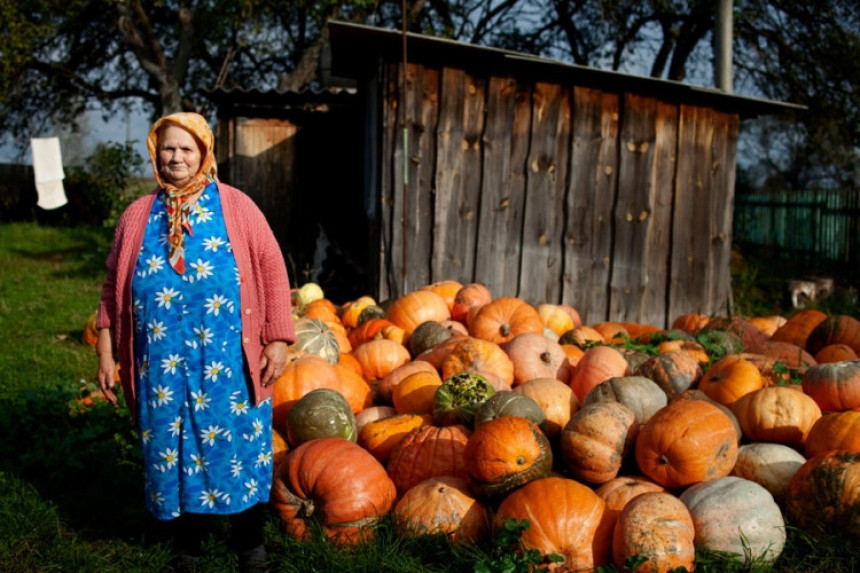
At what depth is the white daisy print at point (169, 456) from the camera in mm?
2861

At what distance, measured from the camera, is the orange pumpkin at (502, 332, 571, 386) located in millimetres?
4891

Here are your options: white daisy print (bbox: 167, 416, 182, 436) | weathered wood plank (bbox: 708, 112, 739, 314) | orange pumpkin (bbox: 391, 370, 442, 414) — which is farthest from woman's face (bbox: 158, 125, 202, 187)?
weathered wood plank (bbox: 708, 112, 739, 314)

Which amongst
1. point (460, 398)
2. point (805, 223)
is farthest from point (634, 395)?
point (805, 223)

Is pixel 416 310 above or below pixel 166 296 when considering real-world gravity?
below

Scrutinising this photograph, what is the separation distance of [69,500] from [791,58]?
15.2m

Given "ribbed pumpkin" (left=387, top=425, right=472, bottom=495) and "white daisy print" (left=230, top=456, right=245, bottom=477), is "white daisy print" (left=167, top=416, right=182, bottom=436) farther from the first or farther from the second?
"ribbed pumpkin" (left=387, top=425, right=472, bottom=495)

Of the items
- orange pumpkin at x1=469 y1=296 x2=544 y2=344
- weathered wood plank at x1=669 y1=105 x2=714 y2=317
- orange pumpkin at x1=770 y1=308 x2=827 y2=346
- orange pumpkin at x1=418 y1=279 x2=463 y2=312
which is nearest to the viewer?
orange pumpkin at x1=469 y1=296 x2=544 y2=344

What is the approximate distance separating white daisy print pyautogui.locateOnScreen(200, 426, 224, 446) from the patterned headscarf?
616 mm

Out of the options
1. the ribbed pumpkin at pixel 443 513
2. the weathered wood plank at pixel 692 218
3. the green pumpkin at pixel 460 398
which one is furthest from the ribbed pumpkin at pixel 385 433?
the weathered wood plank at pixel 692 218

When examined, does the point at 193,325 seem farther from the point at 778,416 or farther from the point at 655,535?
the point at 778,416

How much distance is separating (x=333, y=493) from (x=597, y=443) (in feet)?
4.06

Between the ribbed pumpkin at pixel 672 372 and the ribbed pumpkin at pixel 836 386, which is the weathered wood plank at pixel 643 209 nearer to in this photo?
the ribbed pumpkin at pixel 672 372

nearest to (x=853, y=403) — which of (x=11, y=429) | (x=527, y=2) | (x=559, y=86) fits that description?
(x=559, y=86)

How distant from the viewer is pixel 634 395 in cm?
401
